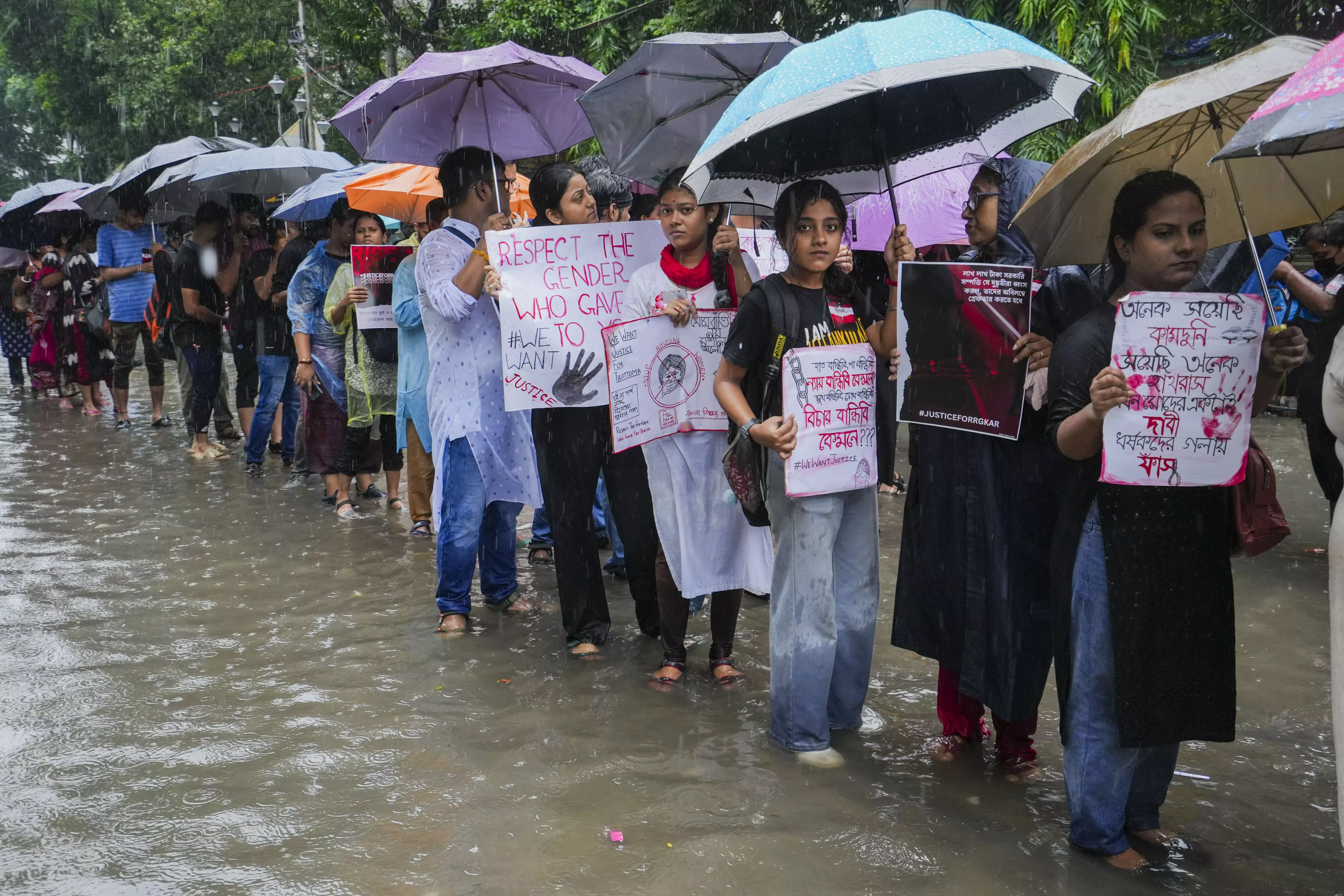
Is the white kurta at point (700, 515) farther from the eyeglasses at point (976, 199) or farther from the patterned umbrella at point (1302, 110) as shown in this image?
A: the patterned umbrella at point (1302, 110)

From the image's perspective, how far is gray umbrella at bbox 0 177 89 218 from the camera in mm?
15852

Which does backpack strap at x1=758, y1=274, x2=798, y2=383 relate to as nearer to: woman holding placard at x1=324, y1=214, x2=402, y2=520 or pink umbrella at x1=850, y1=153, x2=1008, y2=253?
pink umbrella at x1=850, y1=153, x2=1008, y2=253

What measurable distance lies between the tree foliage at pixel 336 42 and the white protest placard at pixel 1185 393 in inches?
303

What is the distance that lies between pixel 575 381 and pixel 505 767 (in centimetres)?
178

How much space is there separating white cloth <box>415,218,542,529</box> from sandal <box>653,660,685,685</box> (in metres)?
1.10

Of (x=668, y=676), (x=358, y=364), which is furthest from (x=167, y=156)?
(x=668, y=676)

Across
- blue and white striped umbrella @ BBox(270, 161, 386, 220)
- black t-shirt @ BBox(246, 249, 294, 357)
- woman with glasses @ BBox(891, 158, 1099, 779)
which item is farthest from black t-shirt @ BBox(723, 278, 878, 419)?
black t-shirt @ BBox(246, 249, 294, 357)

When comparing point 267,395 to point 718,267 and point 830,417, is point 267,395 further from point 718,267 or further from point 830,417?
point 830,417

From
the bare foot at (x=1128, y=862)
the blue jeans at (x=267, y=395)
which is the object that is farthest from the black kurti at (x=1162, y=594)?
the blue jeans at (x=267, y=395)

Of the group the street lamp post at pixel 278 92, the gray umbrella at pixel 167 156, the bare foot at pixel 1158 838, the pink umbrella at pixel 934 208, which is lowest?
the bare foot at pixel 1158 838

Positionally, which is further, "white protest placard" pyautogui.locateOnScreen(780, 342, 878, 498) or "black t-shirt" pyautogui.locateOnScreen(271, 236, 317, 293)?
"black t-shirt" pyautogui.locateOnScreen(271, 236, 317, 293)

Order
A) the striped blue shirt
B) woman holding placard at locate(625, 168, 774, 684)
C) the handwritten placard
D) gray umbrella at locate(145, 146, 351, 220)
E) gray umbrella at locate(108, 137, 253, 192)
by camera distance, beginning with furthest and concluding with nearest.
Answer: the striped blue shirt → gray umbrella at locate(108, 137, 253, 192) → gray umbrella at locate(145, 146, 351, 220) → the handwritten placard → woman holding placard at locate(625, 168, 774, 684)

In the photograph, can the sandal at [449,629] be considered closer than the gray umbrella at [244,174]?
Yes

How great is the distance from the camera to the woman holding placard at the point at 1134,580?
3.22 m
